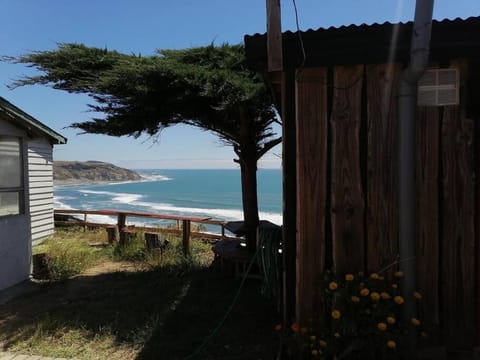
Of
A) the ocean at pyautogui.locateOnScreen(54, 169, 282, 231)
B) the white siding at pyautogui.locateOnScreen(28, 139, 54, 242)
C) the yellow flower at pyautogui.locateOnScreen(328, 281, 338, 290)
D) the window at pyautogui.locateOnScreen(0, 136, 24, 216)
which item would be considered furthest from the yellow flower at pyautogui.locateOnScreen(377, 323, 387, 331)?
the ocean at pyautogui.locateOnScreen(54, 169, 282, 231)

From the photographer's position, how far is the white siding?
9.12 meters

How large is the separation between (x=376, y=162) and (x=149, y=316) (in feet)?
9.64

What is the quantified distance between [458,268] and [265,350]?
5.54 ft

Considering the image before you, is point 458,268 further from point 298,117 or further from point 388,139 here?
point 298,117

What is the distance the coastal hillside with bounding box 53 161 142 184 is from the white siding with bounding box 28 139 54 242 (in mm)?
79128

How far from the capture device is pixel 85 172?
91438 millimetres

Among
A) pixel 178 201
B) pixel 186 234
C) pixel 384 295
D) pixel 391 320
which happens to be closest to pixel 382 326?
pixel 391 320

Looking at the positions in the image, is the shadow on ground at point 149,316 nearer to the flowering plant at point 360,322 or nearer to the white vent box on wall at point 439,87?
the flowering plant at point 360,322

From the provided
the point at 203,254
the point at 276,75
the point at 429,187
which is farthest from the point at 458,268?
the point at 203,254

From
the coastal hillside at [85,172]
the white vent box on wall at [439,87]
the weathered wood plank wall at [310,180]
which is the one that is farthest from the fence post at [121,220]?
the coastal hillside at [85,172]

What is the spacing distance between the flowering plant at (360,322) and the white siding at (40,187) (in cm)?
862

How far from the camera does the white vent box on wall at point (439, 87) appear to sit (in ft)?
8.06

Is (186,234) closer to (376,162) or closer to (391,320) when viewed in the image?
(376,162)

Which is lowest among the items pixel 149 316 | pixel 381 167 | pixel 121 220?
pixel 149 316
